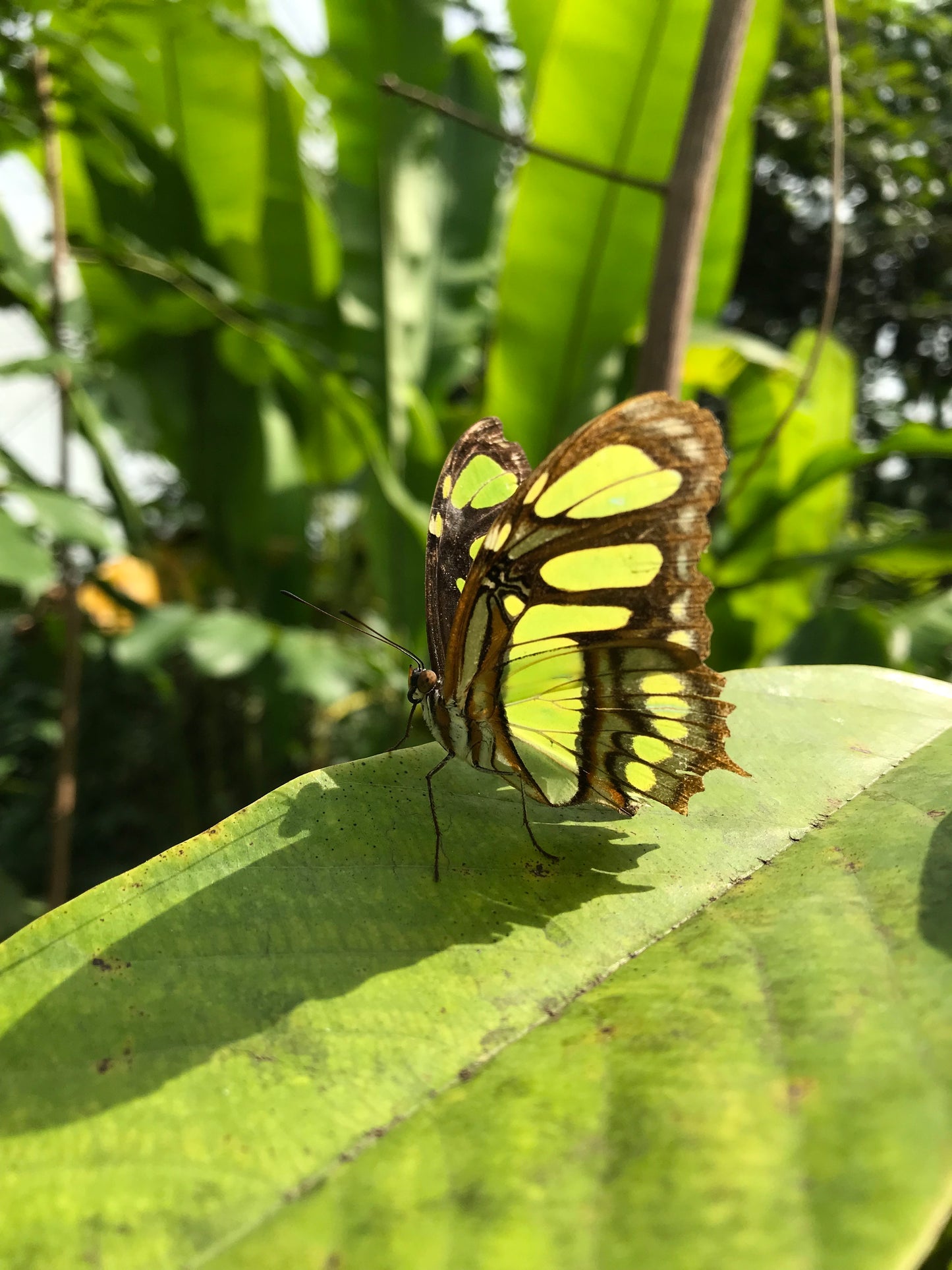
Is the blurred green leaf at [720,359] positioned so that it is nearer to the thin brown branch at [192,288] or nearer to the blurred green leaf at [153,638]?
the thin brown branch at [192,288]

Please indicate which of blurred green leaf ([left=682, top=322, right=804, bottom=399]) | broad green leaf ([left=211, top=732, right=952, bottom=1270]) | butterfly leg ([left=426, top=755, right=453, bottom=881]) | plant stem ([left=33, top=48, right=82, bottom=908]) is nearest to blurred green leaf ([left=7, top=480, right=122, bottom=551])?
plant stem ([left=33, top=48, right=82, bottom=908])

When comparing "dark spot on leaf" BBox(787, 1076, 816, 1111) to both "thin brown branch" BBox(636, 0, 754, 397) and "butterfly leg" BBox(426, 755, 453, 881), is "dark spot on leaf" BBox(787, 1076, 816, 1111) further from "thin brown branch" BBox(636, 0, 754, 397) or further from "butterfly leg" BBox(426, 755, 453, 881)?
"thin brown branch" BBox(636, 0, 754, 397)

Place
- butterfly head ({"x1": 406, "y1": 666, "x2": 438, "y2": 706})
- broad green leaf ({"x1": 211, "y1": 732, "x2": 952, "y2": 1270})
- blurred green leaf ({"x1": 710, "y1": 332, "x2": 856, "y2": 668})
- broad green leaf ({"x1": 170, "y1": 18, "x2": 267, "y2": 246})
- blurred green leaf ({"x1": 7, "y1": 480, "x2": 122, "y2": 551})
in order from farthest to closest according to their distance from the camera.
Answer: broad green leaf ({"x1": 170, "y1": 18, "x2": 267, "y2": 246}), blurred green leaf ({"x1": 710, "y1": 332, "x2": 856, "y2": 668}), blurred green leaf ({"x1": 7, "y1": 480, "x2": 122, "y2": 551}), butterfly head ({"x1": 406, "y1": 666, "x2": 438, "y2": 706}), broad green leaf ({"x1": 211, "y1": 732, "x2": 952, "y2": 1270})

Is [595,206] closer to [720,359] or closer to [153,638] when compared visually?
[720,359]

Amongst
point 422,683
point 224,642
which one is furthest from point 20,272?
point 422,683

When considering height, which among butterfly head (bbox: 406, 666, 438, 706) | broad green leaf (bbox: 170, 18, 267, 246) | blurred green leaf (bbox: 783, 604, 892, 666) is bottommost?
blurred green leaf (bbox: 783, 604, 892, 666)

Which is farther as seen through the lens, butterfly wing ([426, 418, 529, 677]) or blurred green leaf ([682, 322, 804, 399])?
blurred green leaf ([682, 322, 804, 399])
